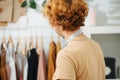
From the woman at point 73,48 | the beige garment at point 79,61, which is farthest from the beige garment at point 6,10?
the beige garment at point 79,61

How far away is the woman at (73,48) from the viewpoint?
3.78 feet

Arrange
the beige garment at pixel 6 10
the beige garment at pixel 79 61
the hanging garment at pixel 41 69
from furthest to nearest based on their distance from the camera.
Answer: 1. the beige garment at pixel 6 10
2. the hanging garment at pixel 41 69
3. the beige garment at pixel 79 61

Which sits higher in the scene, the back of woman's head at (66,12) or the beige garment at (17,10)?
the beige garment at (17,10)

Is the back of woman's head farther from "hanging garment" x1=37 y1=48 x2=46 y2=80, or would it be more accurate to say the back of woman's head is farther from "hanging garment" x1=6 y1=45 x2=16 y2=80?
"hanging garment" x1=6 y1=45 x2=16 y2=80

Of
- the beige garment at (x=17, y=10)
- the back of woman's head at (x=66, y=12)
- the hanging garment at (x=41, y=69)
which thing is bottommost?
the hanging garment at (x=41, y=69)

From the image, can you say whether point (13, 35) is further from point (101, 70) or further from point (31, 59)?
point (101, 70)

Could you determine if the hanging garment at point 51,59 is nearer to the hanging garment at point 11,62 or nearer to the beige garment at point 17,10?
the hanging garment at point 11,62

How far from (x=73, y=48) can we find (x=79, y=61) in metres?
0.07

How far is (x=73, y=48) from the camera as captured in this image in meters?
1.18

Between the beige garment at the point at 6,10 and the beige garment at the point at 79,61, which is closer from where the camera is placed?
the beige garment at the point at 79,61

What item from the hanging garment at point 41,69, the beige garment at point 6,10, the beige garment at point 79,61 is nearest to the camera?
the beige garment at point 79,61

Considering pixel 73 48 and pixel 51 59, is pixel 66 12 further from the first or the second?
pixel 51 59

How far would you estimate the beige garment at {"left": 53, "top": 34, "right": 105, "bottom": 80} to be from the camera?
3.76ft

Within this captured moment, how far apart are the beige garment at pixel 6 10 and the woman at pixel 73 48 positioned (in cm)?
143
